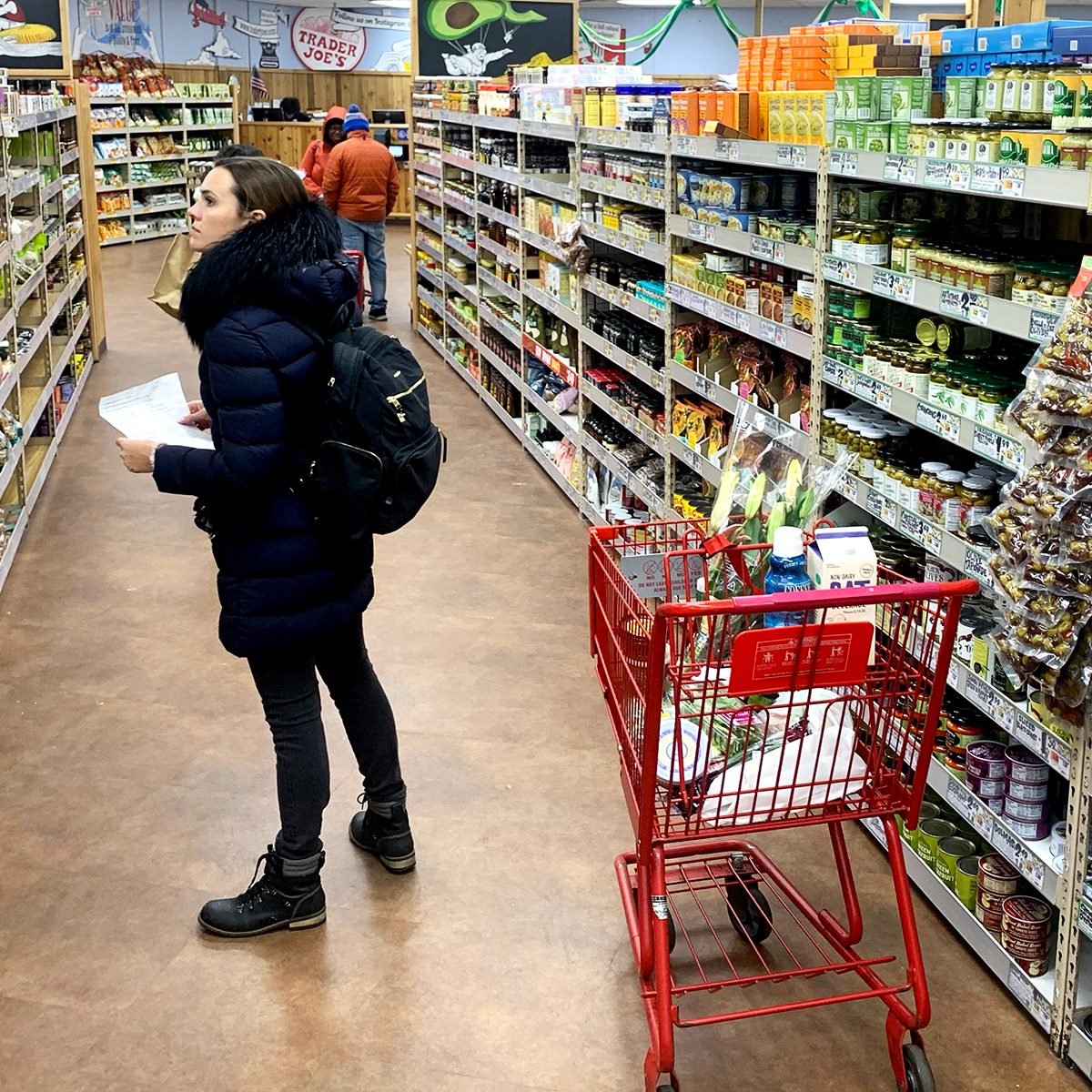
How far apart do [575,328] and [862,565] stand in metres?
4.34

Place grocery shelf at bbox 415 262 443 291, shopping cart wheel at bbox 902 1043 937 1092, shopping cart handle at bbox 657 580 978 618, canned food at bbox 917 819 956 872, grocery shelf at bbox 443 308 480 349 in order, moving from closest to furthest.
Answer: shopping cart handle at bbox 657 580 978 618
shopping cart wheel at bbox 902 1043 937 1092
canned food at bbox 917 819 956 872
grocery shelf at bbox 443 308 480 349
grocery shelf at bbox 415 262 443 291

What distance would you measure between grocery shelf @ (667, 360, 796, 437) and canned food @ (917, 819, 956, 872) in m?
1.17

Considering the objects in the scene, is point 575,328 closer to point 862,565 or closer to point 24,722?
point 24,722

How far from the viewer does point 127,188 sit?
18016mm

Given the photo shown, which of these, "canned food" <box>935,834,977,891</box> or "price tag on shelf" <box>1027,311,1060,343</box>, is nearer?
"price tag on shelf" <box>1027,311,1060,343</box>

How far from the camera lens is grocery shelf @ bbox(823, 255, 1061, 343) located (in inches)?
99.2

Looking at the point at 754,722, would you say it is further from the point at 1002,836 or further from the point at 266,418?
the point at 266,418

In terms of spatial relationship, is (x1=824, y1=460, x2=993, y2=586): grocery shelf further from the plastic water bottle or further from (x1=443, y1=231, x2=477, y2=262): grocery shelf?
(x1=443, y1=231, x2=477, y2=262): grocery shelf

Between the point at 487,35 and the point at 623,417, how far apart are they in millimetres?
5447

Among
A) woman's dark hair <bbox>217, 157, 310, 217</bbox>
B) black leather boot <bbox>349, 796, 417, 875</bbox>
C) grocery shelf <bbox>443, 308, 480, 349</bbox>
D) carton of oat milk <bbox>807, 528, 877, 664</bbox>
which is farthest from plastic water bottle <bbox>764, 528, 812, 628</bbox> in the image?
grocery shelf <bbox>443, 308, 480, 349</bbox>

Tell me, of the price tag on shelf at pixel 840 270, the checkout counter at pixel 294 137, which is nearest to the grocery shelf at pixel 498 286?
the price tag on shelf at pixel 840 270

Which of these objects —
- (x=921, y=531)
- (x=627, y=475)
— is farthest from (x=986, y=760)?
(x=627, y=475)

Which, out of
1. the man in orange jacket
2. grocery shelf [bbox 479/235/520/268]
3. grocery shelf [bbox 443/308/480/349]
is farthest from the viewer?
the man in orange jacket

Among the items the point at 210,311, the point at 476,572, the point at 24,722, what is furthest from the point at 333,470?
the point at 476,572
